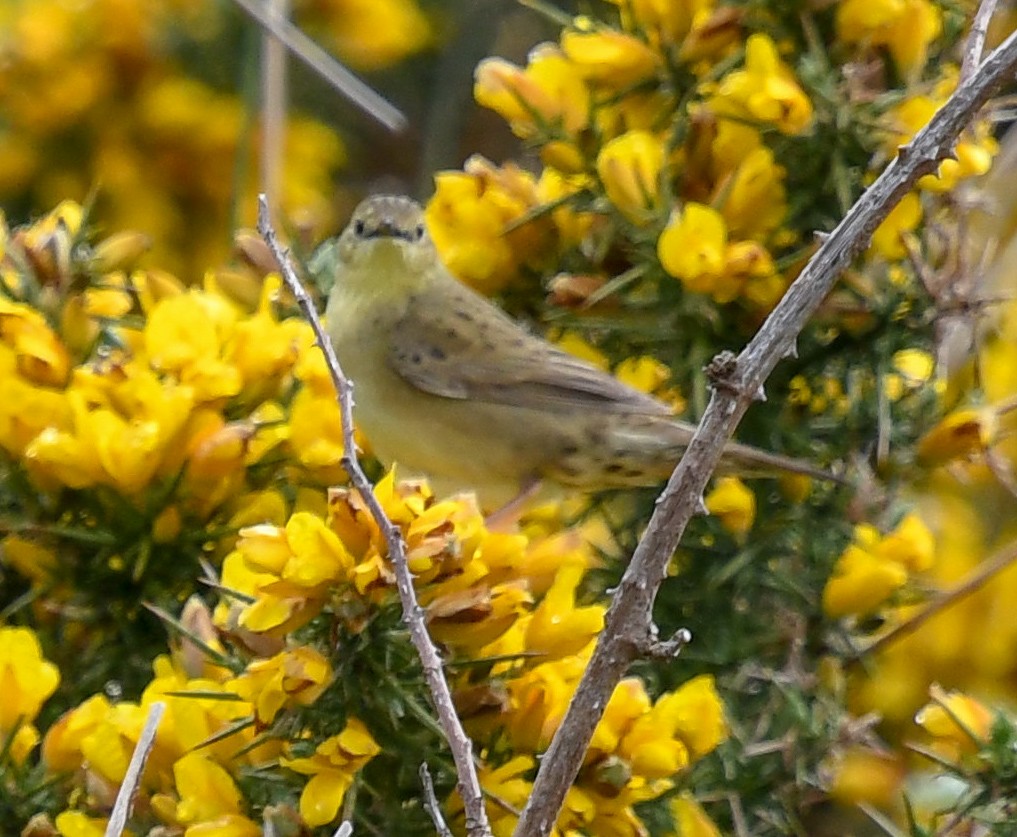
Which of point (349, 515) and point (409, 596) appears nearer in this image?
point (409, 596)

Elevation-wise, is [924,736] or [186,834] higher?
[186,834]

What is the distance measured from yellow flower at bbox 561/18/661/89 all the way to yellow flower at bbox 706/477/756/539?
2.21 feet

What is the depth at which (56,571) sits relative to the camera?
2.29 meters

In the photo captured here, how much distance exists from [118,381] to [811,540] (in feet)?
3.57

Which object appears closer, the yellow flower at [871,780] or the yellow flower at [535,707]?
the yellow flower at [535,707]

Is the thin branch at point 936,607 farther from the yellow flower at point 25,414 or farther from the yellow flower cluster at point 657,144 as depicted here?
the yellow flower at point 25,414

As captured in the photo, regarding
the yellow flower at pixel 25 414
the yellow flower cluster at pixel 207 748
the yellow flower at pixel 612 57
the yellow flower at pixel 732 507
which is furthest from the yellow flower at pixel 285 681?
the yellow flower at pixel 612 57

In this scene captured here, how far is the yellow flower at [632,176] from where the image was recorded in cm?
251

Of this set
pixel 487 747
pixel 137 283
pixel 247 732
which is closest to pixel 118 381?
pixel 137 283

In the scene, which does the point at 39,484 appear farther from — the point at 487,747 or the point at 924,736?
the point at 924,736

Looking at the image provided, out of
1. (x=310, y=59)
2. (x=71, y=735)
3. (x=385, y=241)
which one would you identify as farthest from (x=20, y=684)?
A: (x=385, y=241)

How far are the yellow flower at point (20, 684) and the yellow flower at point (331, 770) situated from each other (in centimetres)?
42

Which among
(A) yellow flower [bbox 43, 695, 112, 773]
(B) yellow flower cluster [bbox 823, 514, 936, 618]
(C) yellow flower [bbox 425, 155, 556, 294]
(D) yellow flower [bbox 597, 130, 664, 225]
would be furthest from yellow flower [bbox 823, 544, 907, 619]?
(A) yellow flower [bbox 43, 695, 112, 773]

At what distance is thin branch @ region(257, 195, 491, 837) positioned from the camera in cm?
152
